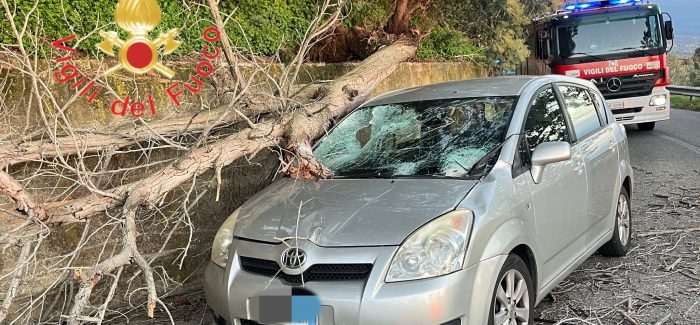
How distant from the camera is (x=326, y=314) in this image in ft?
9.50

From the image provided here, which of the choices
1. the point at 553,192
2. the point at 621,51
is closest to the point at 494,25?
the point at 621,51

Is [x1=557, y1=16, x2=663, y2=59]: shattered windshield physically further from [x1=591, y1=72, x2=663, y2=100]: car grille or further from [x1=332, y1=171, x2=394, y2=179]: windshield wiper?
[x1=332, y1=171, x2=394, y2=179]: windshield wiper

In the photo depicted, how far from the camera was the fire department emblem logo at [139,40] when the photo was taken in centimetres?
563

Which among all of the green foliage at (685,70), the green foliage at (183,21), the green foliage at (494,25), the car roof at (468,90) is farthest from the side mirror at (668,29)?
the green foliage at (685,70)

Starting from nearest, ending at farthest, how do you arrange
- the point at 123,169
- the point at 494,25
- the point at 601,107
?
the point at 123,169 < the point at 601,107 < the point at 494,25

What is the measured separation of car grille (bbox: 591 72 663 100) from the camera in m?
Result: 11.7

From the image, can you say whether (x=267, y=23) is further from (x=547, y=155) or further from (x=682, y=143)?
(x=682, y=143)

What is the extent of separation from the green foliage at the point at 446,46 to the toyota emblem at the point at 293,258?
26.6ft

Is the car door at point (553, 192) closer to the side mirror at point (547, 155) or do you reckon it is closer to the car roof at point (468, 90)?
the side mirror at point (547, 155)

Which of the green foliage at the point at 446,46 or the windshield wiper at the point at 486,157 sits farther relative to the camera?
the green foliage at the point at 446,46

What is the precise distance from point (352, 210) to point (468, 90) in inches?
65.6

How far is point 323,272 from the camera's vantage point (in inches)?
119

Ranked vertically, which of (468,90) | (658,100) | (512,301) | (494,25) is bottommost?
(658,100)

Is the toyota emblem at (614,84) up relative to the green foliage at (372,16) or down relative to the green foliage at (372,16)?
down
